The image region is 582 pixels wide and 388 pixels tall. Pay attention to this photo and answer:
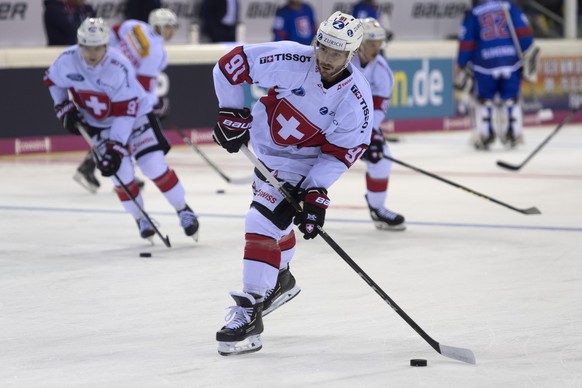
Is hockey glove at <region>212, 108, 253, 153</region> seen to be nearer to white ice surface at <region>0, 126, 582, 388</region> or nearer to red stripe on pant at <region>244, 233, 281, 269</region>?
red stripe on pant at <region>244, 233, 281, 269</region>

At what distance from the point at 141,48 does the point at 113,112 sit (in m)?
2.60

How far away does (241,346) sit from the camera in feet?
15.8

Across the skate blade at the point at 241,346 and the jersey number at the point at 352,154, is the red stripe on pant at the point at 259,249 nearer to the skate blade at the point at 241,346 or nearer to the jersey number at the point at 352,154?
the skate blade at the point at 241,346

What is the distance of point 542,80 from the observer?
16.2 metres

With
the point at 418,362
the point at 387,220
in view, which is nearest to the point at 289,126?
the point at 418,362

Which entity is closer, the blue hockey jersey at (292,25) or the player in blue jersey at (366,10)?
the player in blue jersey at (366,10)

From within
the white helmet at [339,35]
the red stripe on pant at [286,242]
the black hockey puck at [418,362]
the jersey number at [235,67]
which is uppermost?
the white helmet at [339,35]

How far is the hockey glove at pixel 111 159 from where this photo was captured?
7.36 m

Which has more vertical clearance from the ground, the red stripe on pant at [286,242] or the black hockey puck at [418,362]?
the red stripe on pant at [286,242]

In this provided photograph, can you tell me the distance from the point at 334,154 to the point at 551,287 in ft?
5.33

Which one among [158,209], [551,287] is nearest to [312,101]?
[551,287]

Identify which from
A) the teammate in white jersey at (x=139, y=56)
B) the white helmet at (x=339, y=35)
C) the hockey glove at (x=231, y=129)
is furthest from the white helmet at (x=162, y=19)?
the white helmet at (x=339, y=35)

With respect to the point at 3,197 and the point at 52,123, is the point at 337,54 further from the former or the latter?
the point at 52,123

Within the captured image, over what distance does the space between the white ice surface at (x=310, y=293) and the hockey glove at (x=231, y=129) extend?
76cm
